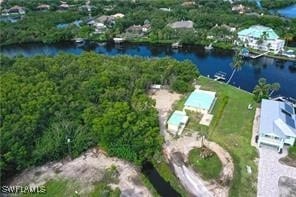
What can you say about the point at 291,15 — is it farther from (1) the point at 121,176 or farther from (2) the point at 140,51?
(1) the point at 121,176

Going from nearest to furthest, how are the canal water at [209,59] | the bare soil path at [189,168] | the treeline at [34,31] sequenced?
the bare soil path at [189,168] → the canal water at [209,59] → the treeline at [34,31]

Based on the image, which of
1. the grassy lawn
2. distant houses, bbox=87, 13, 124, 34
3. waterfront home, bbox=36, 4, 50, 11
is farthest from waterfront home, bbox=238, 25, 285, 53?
waterfront home, bbox=36, 4, 50, 11

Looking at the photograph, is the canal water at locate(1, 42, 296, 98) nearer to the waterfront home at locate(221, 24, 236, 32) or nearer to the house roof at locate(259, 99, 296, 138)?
the waterfront home at locate(221, 24, 236, 32)

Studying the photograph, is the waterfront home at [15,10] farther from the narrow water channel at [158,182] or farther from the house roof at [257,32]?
the narrow water channel at [158,182]

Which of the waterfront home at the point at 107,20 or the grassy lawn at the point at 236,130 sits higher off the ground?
the waterfront home at the point at 107,20

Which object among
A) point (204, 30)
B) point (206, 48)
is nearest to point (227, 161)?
point (206, 48)

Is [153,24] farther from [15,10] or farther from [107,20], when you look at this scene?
[15,10]

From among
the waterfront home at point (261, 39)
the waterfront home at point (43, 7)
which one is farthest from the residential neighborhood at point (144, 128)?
the waterfront home at point (43, 7)
